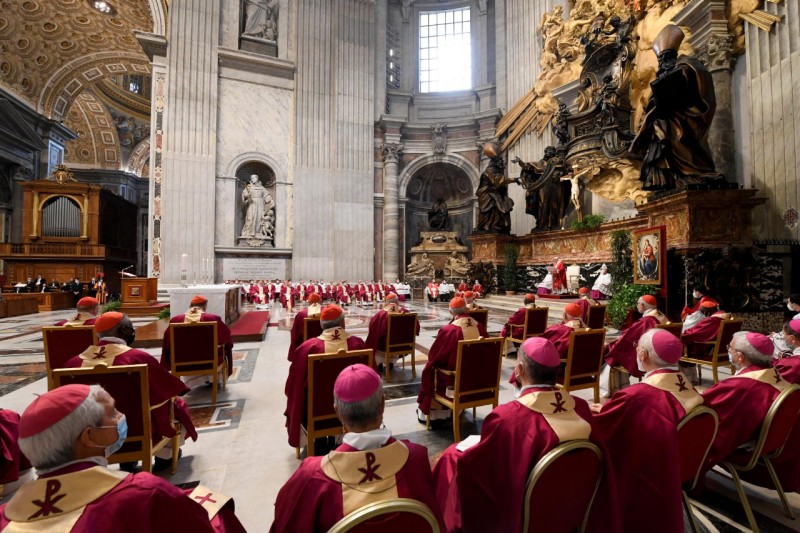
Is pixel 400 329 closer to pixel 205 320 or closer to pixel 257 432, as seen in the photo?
pixel 257 432

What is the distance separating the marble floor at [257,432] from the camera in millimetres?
2184

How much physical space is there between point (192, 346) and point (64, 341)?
1135 mm

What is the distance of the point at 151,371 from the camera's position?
249 cm

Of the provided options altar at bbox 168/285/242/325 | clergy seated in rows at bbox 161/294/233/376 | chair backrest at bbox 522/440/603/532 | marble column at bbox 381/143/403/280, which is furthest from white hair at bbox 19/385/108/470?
marble column at bbox 381/143/403/280

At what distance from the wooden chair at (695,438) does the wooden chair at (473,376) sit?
1.48 meters

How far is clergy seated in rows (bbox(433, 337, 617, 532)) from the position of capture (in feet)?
4.80

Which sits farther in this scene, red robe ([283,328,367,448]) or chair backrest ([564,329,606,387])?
chair backrest ([564,329,606,387])

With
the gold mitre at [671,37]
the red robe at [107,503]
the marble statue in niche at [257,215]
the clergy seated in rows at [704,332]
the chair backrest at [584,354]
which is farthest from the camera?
the marble statue in niche at [257,215]

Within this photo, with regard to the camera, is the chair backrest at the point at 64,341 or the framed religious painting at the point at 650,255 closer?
the chair backrest at the point at 64,341

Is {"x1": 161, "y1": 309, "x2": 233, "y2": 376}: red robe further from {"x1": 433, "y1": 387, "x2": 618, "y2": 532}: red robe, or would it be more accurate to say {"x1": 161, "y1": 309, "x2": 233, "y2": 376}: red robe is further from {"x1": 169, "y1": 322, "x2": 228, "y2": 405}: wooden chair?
{"x1": 433, "y1": 387, "x2": 618, "y2": 532}: red robe

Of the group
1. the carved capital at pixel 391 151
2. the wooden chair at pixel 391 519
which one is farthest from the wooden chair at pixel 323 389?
the carved capital at pixel 391 151

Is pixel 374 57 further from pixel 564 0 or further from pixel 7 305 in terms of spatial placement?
pixel 7 305

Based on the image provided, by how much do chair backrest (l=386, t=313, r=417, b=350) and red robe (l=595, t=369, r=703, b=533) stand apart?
3145 mm

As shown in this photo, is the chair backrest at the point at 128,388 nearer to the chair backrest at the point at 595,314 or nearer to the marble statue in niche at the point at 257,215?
the chair backrest at the point at 595,314
